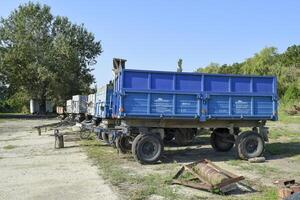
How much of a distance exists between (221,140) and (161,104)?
386cm

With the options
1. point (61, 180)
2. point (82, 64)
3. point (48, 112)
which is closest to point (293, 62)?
point (82, 64)

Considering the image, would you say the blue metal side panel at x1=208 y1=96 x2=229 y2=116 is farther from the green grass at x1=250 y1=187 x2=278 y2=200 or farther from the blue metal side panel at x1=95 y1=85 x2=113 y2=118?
the green grass at x1=250 y1=187 x2=278 y2=200

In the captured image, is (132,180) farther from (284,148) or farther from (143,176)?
(284,148)

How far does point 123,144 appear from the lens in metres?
17.3

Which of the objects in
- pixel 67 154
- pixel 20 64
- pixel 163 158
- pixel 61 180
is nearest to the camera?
pixel 61 180

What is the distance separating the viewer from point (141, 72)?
14539mm

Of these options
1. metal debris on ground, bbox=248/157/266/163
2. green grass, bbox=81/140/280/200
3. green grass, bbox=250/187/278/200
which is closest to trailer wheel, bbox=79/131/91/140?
green grass, bbox=81/140/280/200

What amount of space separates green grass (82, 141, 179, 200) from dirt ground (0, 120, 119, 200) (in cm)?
30

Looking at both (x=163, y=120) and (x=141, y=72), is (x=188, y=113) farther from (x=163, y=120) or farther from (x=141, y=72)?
(x=141, y=72)

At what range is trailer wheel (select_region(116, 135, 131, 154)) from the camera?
1705 cm

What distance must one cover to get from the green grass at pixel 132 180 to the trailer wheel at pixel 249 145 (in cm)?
376

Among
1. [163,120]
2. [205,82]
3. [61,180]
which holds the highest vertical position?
[205,82]

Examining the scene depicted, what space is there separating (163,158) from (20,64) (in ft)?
163

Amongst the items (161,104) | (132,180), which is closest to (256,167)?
(161,104)
